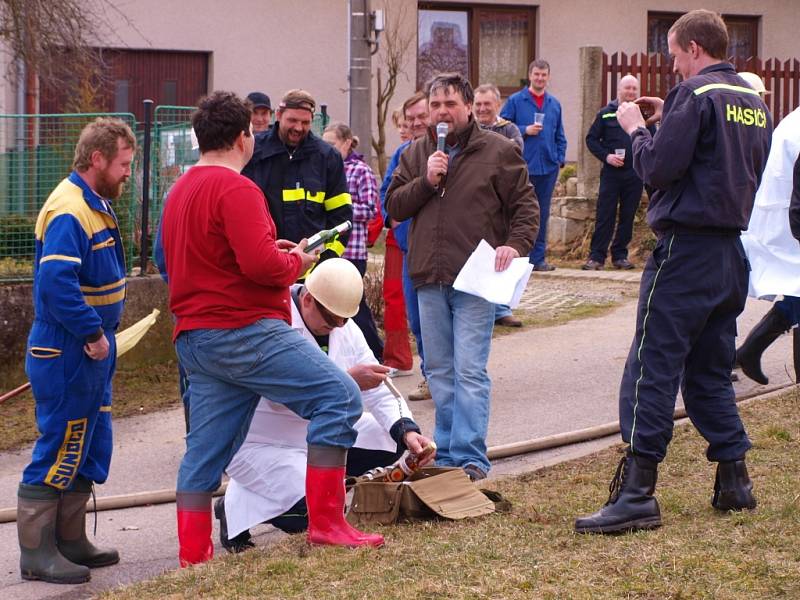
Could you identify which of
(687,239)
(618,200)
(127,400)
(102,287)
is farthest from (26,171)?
(618,200)

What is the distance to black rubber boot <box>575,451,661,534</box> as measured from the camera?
527 centimetres

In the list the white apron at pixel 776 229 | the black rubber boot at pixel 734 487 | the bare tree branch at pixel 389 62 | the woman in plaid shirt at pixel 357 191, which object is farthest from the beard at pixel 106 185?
the bare tree branch at pixel 389 62

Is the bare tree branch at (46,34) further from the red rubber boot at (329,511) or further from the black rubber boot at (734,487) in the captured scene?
the black rubber boot at (734,487)

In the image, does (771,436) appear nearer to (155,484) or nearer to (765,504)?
(765,504)

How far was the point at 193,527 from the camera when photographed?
5141 millimetres

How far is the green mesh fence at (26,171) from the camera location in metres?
9.42

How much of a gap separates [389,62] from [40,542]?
15.7 meters

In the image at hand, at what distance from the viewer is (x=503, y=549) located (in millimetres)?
5086

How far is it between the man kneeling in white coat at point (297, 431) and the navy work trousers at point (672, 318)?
983mm

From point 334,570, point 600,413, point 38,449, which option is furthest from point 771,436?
point 38,449

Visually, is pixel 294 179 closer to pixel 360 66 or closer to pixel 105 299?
pixel 105 299

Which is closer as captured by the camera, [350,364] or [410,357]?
[350,364]

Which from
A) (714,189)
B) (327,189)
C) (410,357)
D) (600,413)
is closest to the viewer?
(714,189)

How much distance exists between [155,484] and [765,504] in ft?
10.5
